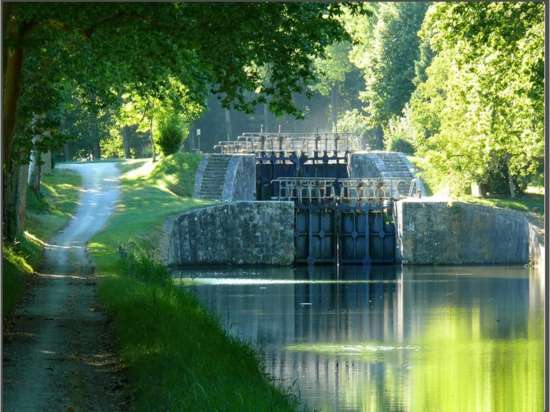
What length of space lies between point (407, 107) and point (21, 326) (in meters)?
47.6

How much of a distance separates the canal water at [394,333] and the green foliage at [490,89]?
14.4ft

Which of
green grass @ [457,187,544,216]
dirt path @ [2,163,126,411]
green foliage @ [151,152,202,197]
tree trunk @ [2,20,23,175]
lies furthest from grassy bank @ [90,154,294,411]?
green foliage @ [151,152,202,197]

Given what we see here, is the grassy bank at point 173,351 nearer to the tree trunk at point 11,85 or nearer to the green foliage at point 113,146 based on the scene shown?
the tree trunk at point 11,85

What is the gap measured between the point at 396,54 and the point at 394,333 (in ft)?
147

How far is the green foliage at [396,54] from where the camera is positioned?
225ft

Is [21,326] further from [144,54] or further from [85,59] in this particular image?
[85,59]

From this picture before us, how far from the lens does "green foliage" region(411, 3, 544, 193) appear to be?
25891mm

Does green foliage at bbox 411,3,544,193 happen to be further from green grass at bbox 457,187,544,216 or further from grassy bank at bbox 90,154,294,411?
grassy bank at bbox 90,154,294,411

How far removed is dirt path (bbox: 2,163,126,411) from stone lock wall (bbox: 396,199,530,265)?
21.0m

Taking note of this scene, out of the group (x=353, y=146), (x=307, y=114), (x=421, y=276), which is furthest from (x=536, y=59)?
(x=307, y=114)

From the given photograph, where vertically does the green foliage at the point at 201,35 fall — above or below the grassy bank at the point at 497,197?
above

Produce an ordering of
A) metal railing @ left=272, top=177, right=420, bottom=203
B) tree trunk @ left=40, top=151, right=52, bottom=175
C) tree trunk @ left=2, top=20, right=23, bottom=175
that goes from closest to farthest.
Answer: tree trunk @ left=2, top=20, right=23, bottom=175
metal railing @ left=272, top=177, right=420, bottom=203
tree trunk @ left=40, top=151, right=52, bottom=175

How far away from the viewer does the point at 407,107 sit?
6334 centimetres

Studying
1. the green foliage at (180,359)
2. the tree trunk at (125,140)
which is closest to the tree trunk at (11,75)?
the green foliage at (180,359)
